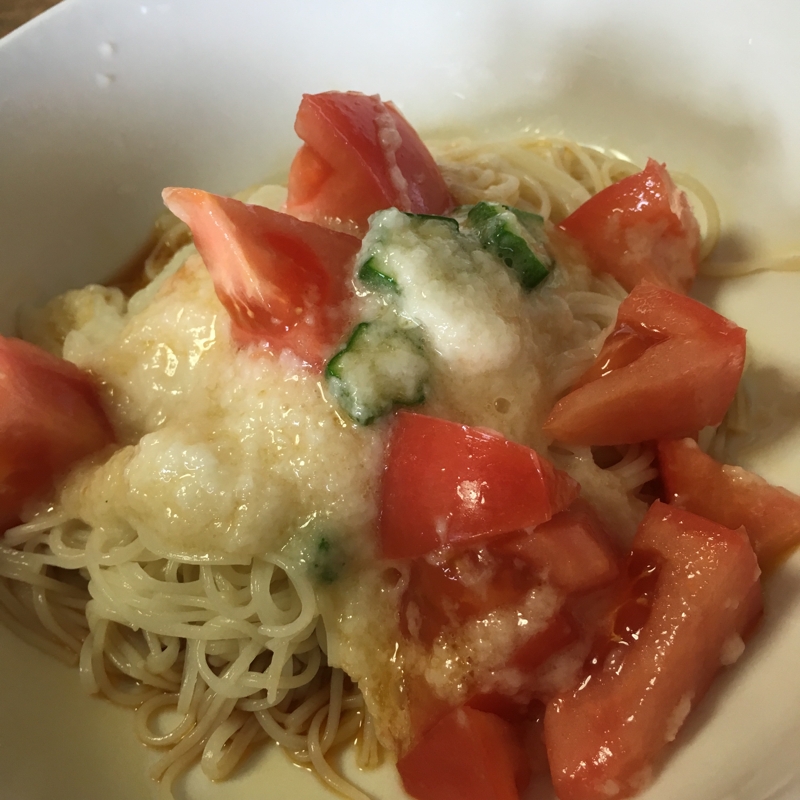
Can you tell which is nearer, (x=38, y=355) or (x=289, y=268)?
(x=289, y=268)

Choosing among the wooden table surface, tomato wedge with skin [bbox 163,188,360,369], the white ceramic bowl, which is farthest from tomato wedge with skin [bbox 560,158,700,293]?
the wooden table surface

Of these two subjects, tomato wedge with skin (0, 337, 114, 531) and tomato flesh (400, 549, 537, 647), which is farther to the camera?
tomato wedge with skin (0, 337, 114, 531)

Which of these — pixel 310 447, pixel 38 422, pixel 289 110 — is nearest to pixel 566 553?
pixel 310 447

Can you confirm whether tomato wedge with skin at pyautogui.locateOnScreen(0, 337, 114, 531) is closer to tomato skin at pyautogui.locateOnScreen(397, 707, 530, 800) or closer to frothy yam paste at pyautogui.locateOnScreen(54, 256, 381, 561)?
frothy yam paste at pyautogui.locateOnScreen(54, 256, 381, 561)

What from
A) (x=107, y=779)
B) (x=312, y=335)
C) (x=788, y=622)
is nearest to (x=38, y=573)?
(x=107, y=779)

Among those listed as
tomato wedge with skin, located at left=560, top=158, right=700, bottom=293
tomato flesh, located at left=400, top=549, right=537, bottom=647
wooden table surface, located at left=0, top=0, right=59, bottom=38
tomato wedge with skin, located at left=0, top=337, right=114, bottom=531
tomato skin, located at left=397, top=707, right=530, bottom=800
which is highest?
wooden table surface, located at left=0, top=0, right=59, bottom=38

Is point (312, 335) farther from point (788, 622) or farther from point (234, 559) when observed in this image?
point (788, 622)
